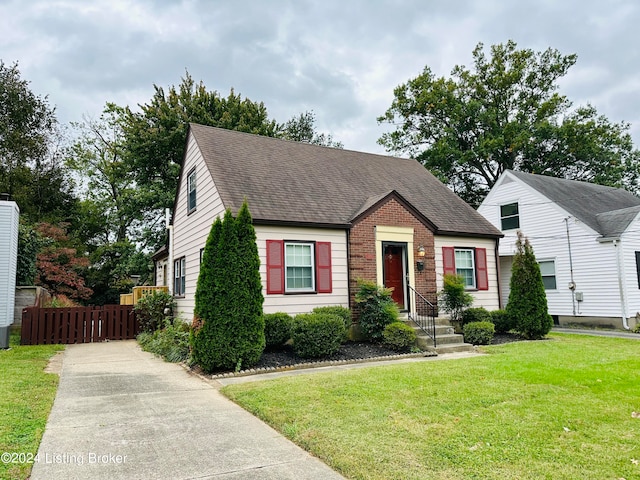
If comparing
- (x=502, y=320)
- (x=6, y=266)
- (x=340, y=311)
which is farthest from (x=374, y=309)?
(x=6, y=266)

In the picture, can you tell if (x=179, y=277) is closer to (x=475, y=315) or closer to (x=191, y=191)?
(x=191, y=191)

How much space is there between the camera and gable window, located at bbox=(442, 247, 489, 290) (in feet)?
44.3

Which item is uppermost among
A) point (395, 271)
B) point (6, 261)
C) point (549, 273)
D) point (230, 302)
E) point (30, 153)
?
point (30, 153)

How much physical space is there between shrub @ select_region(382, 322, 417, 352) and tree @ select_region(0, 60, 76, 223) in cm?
1834

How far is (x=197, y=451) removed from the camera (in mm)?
3975

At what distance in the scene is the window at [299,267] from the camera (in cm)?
1087

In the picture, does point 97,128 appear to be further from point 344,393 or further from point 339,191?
point 344,393

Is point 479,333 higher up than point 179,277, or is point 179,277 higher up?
point 179,277

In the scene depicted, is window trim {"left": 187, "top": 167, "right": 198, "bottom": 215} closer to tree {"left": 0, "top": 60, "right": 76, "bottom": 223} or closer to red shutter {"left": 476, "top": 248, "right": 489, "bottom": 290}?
red shutter {"left": 476, "top": 248, "right": 489, "bottom": 290}

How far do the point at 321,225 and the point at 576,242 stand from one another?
1117cm

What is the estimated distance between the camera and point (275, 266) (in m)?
10.6

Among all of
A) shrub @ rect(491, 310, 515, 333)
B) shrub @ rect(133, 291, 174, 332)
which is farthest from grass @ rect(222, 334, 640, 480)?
shrub @ rect(133, 291, 174, 332)

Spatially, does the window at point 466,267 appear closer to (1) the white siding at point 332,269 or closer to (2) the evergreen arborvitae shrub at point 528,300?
(2) the evergreen arborvitae shrub at point 528,300

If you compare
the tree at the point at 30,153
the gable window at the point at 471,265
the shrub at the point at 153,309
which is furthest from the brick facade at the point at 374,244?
the tree at the point at 30,153
